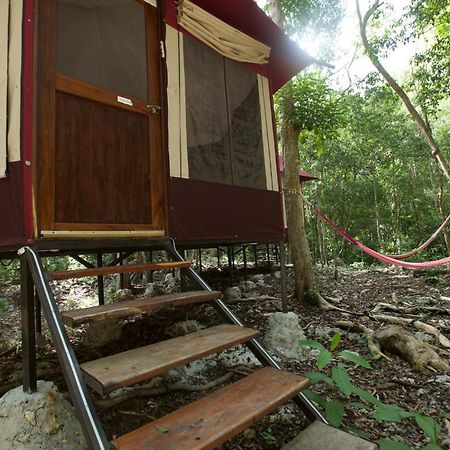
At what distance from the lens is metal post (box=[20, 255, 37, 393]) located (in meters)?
1.59

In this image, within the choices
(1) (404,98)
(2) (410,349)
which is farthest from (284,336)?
(1) (404,98)

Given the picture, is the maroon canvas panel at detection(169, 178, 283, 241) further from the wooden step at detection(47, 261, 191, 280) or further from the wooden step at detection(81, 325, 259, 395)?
the wooden step at detection(81, 325, 259, 395)

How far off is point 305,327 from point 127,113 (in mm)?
2818

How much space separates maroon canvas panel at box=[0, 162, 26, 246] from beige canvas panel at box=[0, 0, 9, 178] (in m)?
0.06

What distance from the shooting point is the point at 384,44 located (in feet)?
21.9

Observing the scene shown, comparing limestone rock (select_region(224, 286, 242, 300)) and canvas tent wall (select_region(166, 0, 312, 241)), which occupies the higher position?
canvas tent wall (select_region(166, 0, 312, 241))

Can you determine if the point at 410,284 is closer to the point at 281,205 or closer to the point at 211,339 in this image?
the point at 281,205

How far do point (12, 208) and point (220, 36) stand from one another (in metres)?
2.43

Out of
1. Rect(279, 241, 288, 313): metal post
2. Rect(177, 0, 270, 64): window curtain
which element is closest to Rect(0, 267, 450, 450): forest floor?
Rect(279, 241, 288, 313): metal post

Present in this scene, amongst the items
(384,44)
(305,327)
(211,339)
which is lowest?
(305,327)

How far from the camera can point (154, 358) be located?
144 centimetres

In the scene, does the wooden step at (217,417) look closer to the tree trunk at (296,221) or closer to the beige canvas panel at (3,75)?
the beige canvas panel at (3,75)

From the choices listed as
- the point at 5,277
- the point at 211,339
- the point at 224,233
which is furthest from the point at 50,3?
the point at 5,277

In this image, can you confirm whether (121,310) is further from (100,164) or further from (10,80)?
(10,80)
